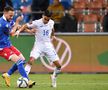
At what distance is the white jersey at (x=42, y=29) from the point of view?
14.9 m

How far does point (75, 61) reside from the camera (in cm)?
1898

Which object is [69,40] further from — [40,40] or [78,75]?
[40,40]

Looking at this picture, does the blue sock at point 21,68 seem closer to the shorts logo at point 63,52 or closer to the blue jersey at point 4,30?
the blue jersey at point 4,30

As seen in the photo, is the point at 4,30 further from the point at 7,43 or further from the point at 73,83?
the point at 73,83

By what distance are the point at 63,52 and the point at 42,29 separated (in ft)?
13.6

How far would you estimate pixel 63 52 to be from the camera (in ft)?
62.3

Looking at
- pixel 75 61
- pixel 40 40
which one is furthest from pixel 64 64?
pixel 40 40

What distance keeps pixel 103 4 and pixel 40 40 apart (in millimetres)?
6102

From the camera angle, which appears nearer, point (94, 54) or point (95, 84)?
point (95, 84)

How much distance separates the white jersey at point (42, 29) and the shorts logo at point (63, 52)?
3728 mm

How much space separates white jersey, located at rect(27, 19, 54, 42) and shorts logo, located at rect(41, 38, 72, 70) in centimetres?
373

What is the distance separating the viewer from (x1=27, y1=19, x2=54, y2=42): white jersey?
48.8 ft

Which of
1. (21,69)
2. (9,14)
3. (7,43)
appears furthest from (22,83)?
(9,14)

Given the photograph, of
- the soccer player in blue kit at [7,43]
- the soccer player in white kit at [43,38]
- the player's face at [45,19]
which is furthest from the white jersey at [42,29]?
the soccer player in blue kit at [7,43]
